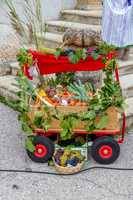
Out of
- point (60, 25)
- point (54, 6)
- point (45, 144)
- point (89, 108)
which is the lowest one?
point (45, 144)

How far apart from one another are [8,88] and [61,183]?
7.02ft

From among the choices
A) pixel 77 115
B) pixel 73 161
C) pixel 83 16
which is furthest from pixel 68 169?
pixel 83 16

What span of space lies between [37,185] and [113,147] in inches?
30.2

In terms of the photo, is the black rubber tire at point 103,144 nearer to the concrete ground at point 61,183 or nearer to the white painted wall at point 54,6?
the concrete ground at point 61,183

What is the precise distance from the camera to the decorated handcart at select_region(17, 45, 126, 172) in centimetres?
371

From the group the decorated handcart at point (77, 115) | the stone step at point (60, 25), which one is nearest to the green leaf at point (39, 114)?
the decorated handcart at point (77, 115)

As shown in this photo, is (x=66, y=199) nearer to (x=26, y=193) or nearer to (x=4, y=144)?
(x=26, y=193)

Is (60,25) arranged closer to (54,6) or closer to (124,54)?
(54,6)

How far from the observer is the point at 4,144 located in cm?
430

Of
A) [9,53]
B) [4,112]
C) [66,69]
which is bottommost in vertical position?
[4,112]

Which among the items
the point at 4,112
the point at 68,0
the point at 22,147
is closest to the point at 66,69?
the point at 22,147

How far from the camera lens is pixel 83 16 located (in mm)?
6711

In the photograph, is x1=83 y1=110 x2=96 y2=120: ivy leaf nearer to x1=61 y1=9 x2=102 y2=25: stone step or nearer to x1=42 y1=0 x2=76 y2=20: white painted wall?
x1=61 y1=9 x2=102 y2=25: stone step

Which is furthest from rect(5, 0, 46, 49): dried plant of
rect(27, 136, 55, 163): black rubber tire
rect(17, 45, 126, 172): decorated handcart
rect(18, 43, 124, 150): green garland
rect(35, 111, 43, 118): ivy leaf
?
rect(27, 136, 55, 163): black rubber tire
